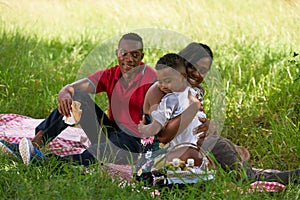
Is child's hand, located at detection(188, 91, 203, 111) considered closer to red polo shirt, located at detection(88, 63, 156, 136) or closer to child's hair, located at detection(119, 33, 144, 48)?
red polo shirt, located at detection(88, 63, 156, 136)

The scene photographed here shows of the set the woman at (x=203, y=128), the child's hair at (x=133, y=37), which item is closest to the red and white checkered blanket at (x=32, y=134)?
the child's hair at (x=133, y=37)

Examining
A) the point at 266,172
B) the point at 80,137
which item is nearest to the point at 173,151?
the point at 266,172

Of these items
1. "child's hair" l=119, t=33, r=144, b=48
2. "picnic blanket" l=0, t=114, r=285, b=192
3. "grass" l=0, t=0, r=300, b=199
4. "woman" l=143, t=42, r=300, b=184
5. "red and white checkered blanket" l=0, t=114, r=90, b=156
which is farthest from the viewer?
"red and white checkered blanket" l=0, t=114, r=90, b=156

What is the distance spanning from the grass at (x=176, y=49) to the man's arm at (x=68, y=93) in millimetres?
260

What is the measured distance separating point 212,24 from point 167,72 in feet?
14.2

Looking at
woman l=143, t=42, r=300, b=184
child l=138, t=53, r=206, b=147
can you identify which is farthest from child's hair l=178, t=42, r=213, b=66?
child l=138, t=53, r=206, b=147

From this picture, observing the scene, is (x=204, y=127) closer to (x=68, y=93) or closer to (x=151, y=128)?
(x=151, y=128)

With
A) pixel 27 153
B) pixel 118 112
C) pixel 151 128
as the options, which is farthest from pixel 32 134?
pixel 151 128

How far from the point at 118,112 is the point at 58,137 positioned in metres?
0.83

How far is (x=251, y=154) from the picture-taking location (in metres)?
4.27

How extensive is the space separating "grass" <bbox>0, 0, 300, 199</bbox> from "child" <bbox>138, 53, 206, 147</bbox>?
0.34m

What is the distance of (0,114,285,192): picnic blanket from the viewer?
374cm

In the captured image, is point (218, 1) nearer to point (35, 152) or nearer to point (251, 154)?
point (251, 154)

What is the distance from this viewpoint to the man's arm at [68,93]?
380 cm
